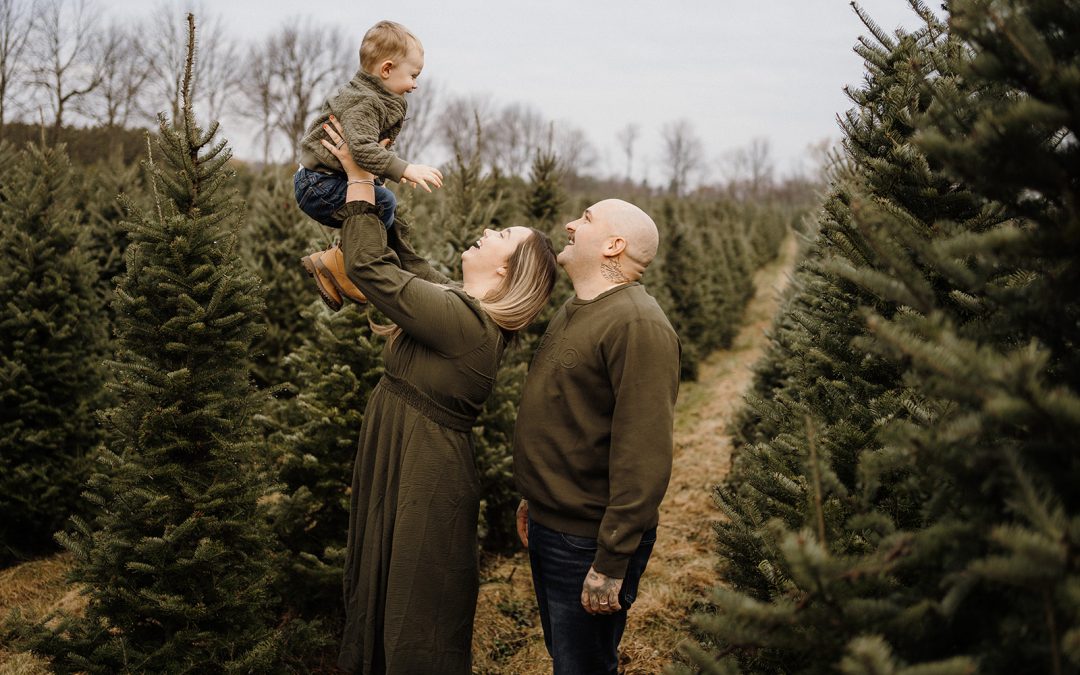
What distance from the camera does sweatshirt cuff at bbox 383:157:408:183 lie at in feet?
8.67

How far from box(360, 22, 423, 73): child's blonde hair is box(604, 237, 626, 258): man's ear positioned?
1218 millimetres

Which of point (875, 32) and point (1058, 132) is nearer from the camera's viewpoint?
point (1058, 132)

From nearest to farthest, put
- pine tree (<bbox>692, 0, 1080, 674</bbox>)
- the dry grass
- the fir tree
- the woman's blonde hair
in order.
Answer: pine tree (<bbox>692, 0, 1080, 674</bbox>) → the woman's blonde hair → the dry grass → the fir tree

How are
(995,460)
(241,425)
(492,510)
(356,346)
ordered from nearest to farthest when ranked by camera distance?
(995,460) < (241,425) < (356,346) < (492,510)

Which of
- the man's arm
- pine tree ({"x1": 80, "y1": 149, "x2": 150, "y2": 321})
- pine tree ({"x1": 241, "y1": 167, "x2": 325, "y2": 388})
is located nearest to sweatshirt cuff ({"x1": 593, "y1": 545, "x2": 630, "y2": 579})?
the man's arm

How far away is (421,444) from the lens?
2654 mm

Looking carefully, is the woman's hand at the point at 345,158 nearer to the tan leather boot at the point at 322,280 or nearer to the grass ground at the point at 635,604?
the tan leather boot at the point at 322,280

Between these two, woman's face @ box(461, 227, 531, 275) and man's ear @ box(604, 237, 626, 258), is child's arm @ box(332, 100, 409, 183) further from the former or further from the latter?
man's ear @ box(604, 237, 626, 258)

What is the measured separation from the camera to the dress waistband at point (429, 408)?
106 inches

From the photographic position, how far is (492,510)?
19.9ft

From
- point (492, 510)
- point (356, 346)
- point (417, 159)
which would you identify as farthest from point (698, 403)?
point (417, 159)

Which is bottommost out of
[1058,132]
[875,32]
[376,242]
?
[376,242]

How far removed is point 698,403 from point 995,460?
1079 centimetres

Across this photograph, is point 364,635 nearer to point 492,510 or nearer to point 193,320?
point 193,320
